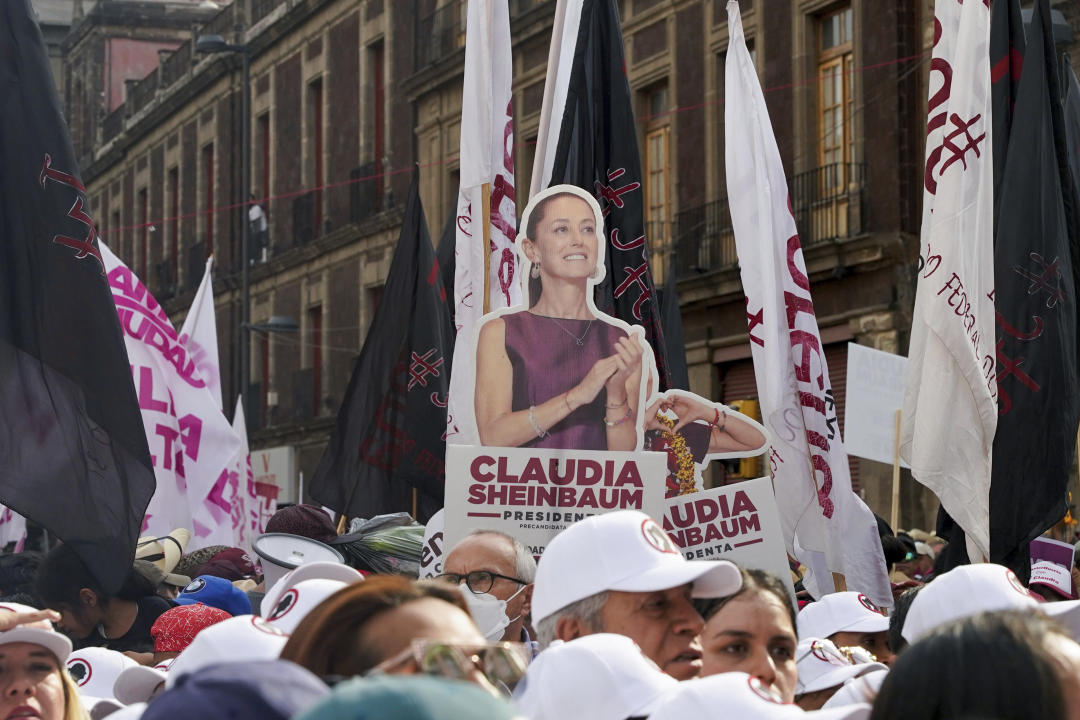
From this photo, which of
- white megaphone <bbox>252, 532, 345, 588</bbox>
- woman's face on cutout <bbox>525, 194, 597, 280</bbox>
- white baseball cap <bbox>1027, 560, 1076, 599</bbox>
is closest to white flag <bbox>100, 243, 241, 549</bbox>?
white megaphone <bbox>252, 532, 345, 588</bbox>

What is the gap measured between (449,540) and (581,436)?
0.71 metres

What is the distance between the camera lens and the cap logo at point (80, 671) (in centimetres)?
514

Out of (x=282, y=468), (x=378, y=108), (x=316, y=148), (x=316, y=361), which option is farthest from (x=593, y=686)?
(x=316, y=148)

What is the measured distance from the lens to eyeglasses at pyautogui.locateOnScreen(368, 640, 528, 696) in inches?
94.3

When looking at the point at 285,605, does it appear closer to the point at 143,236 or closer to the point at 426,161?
the point at 426,161

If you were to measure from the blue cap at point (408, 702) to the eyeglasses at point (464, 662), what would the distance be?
0.26 m

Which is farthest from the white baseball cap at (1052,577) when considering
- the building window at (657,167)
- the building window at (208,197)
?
the building window at (208,197)

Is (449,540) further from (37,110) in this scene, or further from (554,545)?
(37,110)

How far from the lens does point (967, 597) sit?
169 inches

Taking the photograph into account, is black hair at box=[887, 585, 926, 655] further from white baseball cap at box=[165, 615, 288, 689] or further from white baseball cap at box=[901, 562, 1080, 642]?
white baseball cap at box=[165, 615, 288, 689]

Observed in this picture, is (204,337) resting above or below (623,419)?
above

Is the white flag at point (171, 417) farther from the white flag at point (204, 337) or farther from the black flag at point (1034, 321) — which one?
the black flag at point (1034, 321)

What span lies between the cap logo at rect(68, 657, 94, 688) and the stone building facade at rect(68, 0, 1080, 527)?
46.4 feet

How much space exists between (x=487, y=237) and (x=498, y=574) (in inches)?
114
